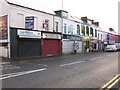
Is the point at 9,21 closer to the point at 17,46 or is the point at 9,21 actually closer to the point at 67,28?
the point at 17,46

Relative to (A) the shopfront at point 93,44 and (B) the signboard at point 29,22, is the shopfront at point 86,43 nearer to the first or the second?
(A) the shopfront at point 93,44

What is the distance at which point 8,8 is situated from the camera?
60.2 feet

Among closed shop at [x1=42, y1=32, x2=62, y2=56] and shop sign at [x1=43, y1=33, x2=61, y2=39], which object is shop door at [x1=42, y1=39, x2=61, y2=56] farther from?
shop sign at [x1=43, y1=33, x2=61, y2=39]

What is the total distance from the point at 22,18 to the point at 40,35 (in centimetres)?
384

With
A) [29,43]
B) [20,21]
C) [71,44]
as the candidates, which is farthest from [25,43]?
[71,44]

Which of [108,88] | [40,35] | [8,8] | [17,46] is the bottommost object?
[108,88]

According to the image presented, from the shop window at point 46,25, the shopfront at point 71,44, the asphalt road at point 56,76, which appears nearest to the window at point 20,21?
the shop window at point 46,25

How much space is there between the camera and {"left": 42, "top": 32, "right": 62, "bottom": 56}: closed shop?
75.4 ft

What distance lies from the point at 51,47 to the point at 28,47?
5.31 m

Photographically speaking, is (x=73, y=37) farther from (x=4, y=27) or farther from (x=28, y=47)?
(x=4, y=27)

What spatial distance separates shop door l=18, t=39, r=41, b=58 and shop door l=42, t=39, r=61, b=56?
1235mm

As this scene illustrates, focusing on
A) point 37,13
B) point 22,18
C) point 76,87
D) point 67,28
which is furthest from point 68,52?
point 76,87

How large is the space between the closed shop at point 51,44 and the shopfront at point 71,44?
4.94ft

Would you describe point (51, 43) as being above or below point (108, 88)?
above
